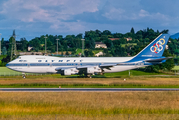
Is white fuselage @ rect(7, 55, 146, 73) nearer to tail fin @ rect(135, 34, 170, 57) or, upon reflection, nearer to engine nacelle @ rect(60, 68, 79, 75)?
engine nacelle @ rect(60, 68, 79, 75)

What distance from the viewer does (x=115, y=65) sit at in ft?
192

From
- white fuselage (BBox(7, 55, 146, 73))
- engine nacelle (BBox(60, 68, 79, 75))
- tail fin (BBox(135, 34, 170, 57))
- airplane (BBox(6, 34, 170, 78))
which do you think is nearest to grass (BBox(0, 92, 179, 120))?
engine nacelle (BBox(60, 68, 79, 75))

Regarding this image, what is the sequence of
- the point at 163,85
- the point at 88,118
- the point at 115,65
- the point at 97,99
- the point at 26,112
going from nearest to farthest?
the point at 88,118
the point at 26,112
the point at 97,99
the point at 163,85
the point at 115,65

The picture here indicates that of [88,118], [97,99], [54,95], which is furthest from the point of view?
[54,95]

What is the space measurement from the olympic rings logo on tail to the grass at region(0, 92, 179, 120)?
3237 centimetres

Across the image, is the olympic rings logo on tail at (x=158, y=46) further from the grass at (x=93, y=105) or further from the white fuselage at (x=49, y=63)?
the grass at (x=93, y=105)

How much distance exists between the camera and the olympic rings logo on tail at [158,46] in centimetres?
6288

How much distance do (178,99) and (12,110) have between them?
17.9 metres

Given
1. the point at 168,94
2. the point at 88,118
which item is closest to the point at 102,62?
the point at 168,94

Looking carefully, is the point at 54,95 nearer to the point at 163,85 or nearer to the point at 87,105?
the point at 87,105

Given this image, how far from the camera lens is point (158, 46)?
2485 inches

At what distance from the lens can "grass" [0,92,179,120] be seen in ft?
75.2

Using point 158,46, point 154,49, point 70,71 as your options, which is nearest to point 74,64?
point 70,71

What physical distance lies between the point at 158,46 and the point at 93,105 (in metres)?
42.1
